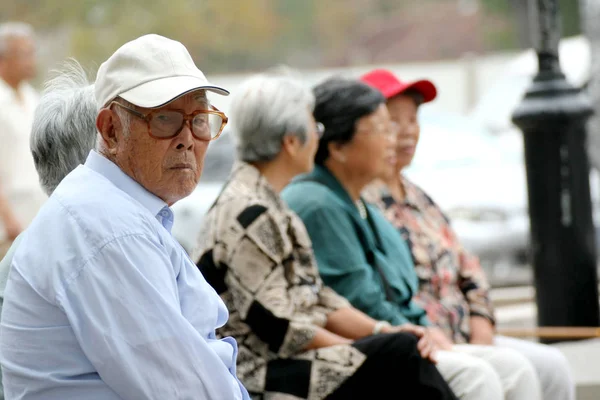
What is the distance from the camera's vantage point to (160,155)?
282cm

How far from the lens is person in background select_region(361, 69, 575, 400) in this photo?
15.9ft

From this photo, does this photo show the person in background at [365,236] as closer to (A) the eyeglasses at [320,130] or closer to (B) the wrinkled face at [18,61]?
(A) the eyeglasses at [320,130]

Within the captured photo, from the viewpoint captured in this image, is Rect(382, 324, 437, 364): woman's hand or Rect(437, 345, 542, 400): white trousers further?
Rect(437, 345, 542, 400): white trousers

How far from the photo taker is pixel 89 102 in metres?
3.03

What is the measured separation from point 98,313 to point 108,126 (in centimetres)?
51

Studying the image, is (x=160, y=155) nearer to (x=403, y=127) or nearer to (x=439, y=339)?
(x=439, y=339)

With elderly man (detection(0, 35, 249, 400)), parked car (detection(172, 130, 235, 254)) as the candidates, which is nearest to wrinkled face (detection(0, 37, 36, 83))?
parked car (detection(172, 130, 235, 254))

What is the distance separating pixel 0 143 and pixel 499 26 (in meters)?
36.4

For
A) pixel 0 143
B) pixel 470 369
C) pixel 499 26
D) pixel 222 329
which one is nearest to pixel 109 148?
pixel 222 329

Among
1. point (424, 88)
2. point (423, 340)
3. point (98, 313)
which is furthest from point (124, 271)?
point (424, 88)

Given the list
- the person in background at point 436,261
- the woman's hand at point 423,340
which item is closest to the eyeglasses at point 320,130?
the person in background at point 436,261

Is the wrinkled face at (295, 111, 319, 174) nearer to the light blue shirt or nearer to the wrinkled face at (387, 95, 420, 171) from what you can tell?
the wrinkled face at (387, 95, 420, 171)

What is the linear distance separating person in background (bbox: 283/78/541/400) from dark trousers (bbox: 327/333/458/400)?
0.91ft

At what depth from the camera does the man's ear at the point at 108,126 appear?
2.81 m
